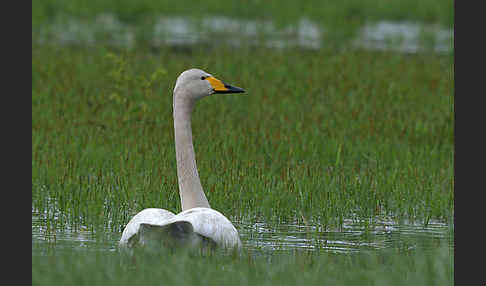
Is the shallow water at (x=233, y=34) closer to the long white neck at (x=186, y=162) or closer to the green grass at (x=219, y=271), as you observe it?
the long white neck at (x=186, y=162)

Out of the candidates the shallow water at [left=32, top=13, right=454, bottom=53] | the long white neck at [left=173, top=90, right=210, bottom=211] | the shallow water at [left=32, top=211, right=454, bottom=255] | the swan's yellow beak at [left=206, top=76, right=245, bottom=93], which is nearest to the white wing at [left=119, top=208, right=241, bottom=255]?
the shallow water at [left=32, top=211, right=454, bottom=255]

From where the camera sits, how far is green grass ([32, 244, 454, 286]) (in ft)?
20.4

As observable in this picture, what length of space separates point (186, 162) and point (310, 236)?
1.32 metres

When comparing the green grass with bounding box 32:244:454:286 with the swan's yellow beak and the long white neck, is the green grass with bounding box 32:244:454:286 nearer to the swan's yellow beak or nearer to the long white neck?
the long white neck

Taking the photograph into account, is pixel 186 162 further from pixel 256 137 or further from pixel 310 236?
pixel 256 137

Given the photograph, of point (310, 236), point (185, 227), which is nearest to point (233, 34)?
point (310, 236)

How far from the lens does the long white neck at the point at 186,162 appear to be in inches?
343

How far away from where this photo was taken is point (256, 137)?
13.0m

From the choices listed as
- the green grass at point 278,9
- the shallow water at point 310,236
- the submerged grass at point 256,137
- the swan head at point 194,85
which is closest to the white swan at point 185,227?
the shallow water at point 310,236

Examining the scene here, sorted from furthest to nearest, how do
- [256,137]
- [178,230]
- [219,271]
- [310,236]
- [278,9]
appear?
1. [278,9]
2. [256,137]
3. [310,236]
4. [178,230]
5. [219,271]

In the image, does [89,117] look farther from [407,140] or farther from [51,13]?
[51,13]

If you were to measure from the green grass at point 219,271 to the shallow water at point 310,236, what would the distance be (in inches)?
50.7

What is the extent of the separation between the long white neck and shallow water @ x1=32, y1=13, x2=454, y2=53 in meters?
12.5

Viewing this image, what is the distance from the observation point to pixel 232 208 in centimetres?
981
